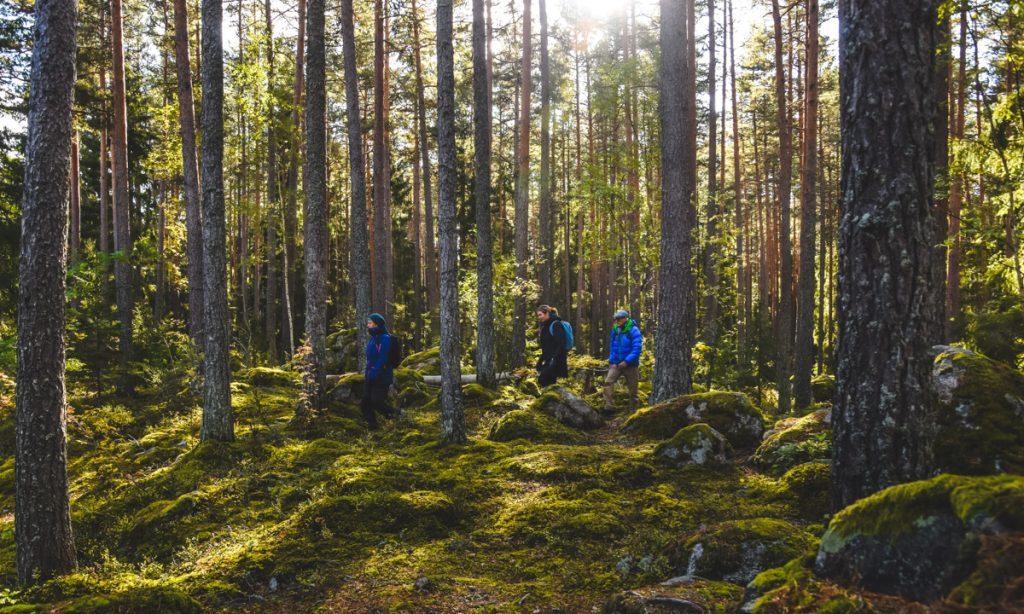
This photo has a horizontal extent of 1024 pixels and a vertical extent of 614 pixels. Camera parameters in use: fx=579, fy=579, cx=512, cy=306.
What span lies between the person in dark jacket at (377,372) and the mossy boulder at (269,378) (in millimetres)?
5410

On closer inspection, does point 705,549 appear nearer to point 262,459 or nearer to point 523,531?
point 523,531

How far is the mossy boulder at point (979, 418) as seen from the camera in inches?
211

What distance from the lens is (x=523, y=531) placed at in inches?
230

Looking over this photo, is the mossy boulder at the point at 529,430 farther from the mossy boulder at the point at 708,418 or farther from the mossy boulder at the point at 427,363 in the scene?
the mossy boulder at the point at 427,363

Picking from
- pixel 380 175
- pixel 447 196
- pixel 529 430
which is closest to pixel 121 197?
pixel 380 175

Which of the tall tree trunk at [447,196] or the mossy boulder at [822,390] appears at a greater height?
the tall tree trunk at [447,196]

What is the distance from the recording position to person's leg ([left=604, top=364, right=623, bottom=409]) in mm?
11375

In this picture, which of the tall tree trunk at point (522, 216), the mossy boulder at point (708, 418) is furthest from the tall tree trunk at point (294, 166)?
the mossy boulder at point (708, 418)

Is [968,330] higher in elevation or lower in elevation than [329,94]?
lower

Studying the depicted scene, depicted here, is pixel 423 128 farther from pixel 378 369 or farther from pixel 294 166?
pixel 378 369

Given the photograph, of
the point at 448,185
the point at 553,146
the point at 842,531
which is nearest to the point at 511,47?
the point at 553,146

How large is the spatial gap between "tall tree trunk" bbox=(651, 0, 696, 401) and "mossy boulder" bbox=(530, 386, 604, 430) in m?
1.37

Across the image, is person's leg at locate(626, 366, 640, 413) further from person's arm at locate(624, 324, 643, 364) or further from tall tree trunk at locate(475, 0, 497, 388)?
tall tree trunk at locate(475, 0, 497, 388)

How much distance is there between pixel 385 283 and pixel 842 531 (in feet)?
56.9
